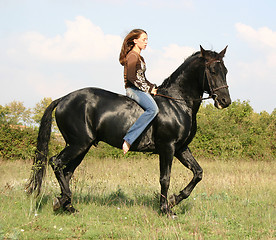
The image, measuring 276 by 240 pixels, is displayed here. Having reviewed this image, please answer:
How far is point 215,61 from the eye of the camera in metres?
5.50

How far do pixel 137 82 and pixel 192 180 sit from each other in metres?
2.11

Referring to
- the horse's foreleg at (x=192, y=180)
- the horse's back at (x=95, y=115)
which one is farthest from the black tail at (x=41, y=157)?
the horse's foreleg at (x=192, y=180)

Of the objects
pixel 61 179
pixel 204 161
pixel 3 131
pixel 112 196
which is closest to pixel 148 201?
pixel 112 196

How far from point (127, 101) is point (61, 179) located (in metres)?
1.89

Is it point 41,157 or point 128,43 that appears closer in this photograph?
point 128,43

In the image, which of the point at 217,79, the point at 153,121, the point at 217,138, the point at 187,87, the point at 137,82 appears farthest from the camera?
the point at 217,138

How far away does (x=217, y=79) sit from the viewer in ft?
17.9

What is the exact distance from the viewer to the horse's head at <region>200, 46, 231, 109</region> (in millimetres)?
5414

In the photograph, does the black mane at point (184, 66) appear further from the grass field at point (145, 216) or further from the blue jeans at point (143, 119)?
the grass field at point (145, 216)

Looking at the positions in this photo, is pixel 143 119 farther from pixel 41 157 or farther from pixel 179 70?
pixel 41 157

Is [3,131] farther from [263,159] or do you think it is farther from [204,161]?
[263,159]

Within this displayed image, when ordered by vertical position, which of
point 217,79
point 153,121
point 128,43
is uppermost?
point 128,43

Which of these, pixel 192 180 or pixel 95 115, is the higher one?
pixel 95 115

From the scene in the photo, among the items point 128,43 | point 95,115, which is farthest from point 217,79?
point 95,115
